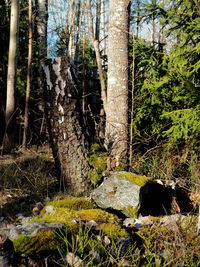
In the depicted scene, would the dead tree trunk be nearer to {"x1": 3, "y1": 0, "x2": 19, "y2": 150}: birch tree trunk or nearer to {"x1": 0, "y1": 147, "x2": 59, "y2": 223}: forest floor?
{"x1": 0, "y1": 147, "x2": 59, "y2": 223}: forest floor

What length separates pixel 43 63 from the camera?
4.58 meters

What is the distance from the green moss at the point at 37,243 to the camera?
2.04 metres

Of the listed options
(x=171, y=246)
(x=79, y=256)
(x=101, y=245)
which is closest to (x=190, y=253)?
(x=171, y=246)

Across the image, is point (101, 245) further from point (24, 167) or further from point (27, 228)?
point (24, 167)

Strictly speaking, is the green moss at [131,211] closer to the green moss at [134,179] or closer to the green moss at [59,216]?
the green moss at [134,179]

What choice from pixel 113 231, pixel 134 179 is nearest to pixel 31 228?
pixel 113 231

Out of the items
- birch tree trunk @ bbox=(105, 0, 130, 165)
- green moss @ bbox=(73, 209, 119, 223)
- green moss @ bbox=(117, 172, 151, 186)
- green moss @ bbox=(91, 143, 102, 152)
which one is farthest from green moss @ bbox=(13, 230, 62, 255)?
birch tree trunk @ bbox=(105, 0, 130, 165)

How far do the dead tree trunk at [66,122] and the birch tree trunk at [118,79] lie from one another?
84cm

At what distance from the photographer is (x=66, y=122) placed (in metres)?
4.49

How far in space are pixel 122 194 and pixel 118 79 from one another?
247 centimetres

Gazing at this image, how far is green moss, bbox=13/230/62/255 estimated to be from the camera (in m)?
2.04

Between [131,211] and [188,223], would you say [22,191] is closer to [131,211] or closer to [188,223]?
[131,211]

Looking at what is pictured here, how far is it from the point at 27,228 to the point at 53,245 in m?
0.32

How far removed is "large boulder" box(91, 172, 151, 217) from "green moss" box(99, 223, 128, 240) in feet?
2.56
